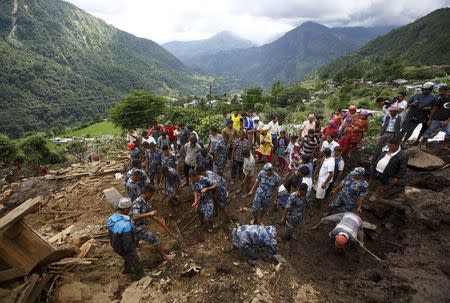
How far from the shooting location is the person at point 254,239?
5.17m

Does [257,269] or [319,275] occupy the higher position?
[257,269]

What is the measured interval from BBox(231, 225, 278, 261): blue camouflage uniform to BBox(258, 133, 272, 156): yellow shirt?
426 cm

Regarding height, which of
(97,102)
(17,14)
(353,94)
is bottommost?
(97,102)

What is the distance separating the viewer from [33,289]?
429 cm

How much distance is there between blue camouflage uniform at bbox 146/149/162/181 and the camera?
822cm

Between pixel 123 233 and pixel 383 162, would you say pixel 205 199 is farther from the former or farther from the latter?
pixel 383 162

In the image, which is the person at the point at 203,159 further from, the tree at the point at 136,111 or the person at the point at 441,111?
the tree at the point at 136,111

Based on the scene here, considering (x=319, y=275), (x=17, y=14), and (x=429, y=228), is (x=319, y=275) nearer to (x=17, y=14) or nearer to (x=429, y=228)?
(x=429, y=228)

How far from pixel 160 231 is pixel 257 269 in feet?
9.37

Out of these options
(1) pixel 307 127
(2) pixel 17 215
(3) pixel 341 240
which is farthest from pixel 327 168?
(2) pixel 17 215

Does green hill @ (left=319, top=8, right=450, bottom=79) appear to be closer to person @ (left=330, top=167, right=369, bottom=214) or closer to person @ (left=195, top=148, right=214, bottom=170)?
person @ (left=330, top=167, right=369, bottom=214)

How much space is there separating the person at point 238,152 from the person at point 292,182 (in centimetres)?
173

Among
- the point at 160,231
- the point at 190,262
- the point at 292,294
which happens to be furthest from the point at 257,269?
the point at 160,231

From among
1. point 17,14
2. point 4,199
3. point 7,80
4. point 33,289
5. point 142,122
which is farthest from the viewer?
point 17,14
